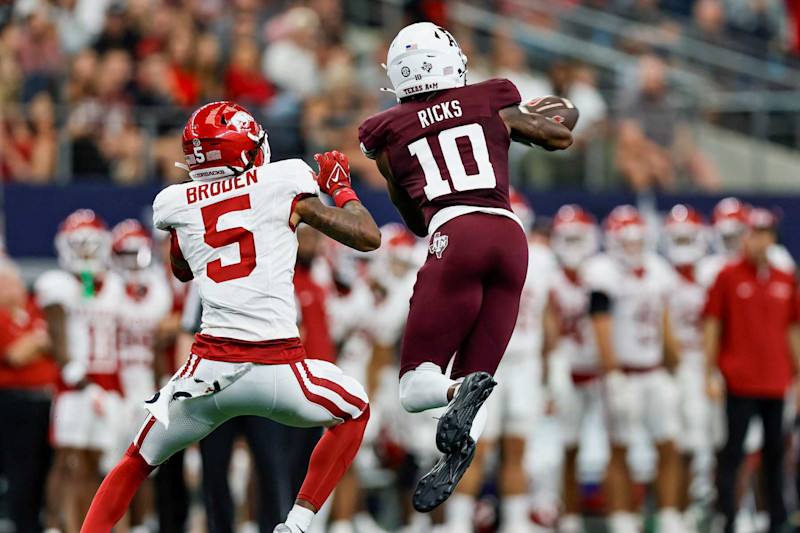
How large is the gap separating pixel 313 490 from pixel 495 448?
20.6 ft

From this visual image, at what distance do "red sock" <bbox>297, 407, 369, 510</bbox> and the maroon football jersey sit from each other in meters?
1.11

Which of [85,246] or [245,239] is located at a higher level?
[85,246]

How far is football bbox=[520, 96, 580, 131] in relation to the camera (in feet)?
23.9

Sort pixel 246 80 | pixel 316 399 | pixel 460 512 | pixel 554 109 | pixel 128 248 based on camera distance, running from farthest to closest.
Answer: pixel 246 80 → pixel 460 512 → pixel 128 248 → pixel 554 109 → pixel 316 399

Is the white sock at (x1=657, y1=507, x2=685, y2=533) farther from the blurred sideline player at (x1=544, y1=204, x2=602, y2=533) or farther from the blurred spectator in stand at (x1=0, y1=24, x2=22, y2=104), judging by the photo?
the blurred spectator in stand at (x1=0, y1=24, x2=22, y2=104)

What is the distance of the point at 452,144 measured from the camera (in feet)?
23.2

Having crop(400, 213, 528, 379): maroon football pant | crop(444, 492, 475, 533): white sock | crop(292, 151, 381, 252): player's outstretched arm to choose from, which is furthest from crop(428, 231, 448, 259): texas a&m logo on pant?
crop(444, 492, 475, 533): white sock

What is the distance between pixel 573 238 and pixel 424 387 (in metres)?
5.58

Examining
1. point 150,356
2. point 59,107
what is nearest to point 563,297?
point 150,356

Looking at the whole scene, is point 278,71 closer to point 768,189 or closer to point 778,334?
point 768,189

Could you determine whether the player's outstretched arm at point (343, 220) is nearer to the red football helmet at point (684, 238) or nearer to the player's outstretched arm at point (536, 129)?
the player's outstretched arm at point (536, 129)

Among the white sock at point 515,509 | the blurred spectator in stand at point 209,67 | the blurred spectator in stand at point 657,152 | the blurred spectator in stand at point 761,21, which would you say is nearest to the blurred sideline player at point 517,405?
the white sock at point 515,509

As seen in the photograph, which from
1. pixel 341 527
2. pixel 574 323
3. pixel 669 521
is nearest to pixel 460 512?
pixel 341 527

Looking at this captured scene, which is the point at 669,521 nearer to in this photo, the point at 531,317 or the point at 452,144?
the point at 531,317
